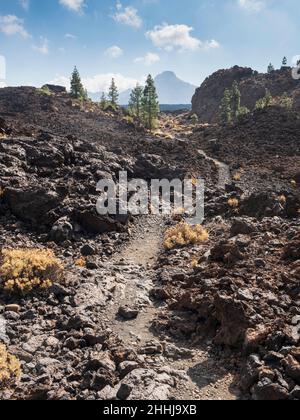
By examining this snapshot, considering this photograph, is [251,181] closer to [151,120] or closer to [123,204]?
[123,204]

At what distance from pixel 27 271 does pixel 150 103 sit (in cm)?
7269

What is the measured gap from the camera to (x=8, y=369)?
37.1 feet

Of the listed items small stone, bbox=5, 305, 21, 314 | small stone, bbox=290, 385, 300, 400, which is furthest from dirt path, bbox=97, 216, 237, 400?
small stone, bbox=5, 305, 21, 314

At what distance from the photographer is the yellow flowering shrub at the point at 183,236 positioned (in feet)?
75.2

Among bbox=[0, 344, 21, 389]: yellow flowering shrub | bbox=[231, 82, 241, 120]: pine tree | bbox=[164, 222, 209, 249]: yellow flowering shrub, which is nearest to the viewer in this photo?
bbox=[0, 344, 21, 389]: yellow flowering shrub

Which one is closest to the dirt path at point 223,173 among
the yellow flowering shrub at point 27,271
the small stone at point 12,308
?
the yellow flowering shrub at point 27,271

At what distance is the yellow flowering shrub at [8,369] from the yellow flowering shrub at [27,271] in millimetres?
4120

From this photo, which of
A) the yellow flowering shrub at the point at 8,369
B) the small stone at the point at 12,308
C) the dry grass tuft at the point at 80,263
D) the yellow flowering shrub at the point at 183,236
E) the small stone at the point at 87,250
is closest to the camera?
the yellow flowering shrub at the point at 8,369

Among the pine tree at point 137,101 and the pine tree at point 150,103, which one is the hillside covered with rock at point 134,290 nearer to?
the pine tree at point 150,103

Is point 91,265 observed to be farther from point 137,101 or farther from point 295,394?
point 137,101

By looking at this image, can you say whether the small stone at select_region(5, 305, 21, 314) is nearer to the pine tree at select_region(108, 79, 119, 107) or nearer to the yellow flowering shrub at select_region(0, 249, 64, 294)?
the yellow flowering shrub at select_region(0, 249, 64, 294)

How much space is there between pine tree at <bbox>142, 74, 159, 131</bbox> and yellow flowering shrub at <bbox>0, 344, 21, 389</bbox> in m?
75.9

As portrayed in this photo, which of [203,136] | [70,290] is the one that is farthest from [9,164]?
[203,136]

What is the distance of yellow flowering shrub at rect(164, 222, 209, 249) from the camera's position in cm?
2292
